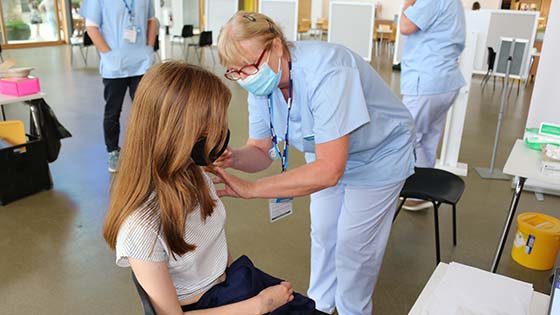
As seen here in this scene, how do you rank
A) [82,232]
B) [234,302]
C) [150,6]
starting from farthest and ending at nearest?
[150,6], [82,232], [234,302]

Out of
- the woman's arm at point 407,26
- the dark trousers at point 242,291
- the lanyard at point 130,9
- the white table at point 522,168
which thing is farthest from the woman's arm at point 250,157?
the lanyard at point 130,9

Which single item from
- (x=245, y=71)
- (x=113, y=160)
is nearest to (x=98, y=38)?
(x=113, y=160)

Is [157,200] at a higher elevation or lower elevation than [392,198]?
higher

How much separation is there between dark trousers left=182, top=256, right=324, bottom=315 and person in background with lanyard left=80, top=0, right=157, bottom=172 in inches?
91.8

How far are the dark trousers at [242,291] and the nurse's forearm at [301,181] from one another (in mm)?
213

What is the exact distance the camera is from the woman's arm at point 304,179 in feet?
4.27

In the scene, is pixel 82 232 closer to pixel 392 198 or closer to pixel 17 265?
pixel 17 265

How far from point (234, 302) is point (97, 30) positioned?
2615mm

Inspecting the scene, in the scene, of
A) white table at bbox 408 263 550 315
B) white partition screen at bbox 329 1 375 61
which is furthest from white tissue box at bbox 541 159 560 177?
white partition screen at bbox 329 1 375 61

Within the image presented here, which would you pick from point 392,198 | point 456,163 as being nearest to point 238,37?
point 392,198

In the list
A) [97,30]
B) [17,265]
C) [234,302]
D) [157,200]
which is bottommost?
[17,265]

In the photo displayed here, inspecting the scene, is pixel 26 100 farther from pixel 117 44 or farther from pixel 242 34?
pixel 242 34

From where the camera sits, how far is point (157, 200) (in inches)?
40.8

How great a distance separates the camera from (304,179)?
1.32 metres
